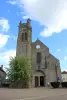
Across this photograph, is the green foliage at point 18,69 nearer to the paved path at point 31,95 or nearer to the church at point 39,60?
the church at point 39,60

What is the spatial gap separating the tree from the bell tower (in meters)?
10.1

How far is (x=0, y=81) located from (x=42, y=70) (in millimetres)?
19626

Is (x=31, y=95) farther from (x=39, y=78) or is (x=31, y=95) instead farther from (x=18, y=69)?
(x=39, y=78)

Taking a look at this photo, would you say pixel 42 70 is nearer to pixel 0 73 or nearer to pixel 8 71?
pixel 8 71

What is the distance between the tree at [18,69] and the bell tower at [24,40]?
396 inches

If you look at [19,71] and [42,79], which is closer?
[19,71]

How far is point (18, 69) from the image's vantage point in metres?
56.7

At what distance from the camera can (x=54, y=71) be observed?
228ft

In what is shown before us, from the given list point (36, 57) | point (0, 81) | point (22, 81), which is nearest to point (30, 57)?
point (36, 57)

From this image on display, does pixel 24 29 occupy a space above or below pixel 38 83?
above

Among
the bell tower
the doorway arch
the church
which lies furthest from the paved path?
the doorway arch

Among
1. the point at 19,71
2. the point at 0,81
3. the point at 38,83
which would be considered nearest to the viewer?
the point at 19,71

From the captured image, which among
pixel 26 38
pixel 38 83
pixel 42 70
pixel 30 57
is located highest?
pixel 26 38

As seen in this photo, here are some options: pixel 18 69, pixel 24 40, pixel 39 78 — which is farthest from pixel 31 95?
pixel 24 40
